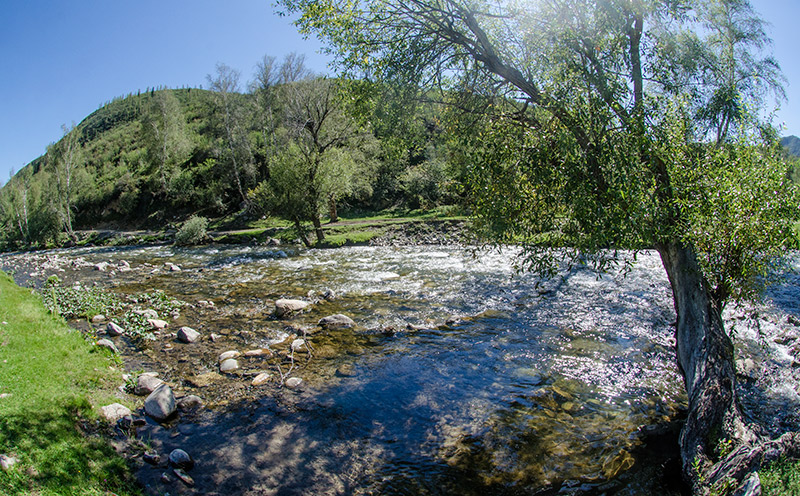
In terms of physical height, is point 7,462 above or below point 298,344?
above

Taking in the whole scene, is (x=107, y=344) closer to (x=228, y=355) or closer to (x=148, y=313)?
(x=148, y=313)

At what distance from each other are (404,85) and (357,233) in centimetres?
2650

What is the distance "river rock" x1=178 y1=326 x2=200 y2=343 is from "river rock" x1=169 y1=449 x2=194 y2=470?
5931mm

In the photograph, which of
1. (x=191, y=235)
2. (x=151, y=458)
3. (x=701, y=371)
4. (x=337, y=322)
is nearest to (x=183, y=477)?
(x=151, y=458)

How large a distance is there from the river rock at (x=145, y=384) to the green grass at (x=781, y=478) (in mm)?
10675

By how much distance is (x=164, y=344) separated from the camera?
1138 cm

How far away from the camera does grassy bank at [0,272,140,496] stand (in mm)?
5012

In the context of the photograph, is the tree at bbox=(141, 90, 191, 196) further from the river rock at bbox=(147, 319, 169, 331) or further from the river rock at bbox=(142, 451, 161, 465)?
the river rock at bbox=(142, 451, 161, 465)

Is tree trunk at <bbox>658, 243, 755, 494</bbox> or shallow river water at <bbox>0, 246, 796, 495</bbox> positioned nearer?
tree trunk at <bbox>658, 243, 755, 494</bbox>

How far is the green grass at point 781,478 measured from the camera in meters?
4.84

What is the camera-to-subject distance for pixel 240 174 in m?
66.1

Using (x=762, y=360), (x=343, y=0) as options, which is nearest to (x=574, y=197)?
(x=762, y=360)

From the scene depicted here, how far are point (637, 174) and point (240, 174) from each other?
67.4 metres

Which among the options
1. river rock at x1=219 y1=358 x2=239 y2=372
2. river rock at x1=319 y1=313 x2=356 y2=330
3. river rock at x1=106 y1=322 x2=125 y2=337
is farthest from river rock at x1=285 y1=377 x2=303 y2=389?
river rock at x1=106 y1=322 x2=125 y2=337
